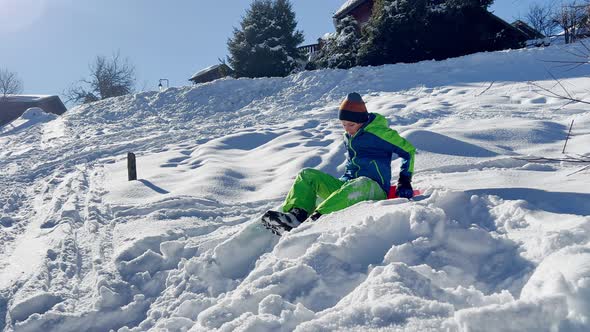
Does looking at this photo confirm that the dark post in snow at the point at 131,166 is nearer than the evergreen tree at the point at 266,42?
Yes

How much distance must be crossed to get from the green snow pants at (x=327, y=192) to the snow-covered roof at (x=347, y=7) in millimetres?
21233

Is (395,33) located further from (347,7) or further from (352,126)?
(352,126)

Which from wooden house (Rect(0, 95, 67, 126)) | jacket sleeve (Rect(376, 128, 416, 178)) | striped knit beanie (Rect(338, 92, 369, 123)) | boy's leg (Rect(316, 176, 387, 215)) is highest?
wooden house (Rect(0, 95, 67, 126))

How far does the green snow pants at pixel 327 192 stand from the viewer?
149 inches

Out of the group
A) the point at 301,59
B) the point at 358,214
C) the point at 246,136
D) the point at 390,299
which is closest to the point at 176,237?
the point at 358,214

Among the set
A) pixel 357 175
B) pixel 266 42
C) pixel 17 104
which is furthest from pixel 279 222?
pixel 17 104

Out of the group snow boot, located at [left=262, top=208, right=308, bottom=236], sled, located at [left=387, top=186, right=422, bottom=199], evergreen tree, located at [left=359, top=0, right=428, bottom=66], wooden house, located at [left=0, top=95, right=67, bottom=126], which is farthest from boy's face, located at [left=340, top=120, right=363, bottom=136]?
wooden house, located at [left=0, top=95, right=67, bottom=126]

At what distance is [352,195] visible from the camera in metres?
3.84

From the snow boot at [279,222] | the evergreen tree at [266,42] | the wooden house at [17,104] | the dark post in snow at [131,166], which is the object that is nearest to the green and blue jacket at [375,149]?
the snow boot at [279,222]

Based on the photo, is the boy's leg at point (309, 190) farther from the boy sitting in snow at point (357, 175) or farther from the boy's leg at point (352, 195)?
the boy's leg at point (352, 195)

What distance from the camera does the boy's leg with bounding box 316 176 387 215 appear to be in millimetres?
3764

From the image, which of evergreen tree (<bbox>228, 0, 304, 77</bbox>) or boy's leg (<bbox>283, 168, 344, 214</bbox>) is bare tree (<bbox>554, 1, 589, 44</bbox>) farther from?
evergreen tree (<bbox>228, 0, 304, 77</bbox>)

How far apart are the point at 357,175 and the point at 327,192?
1.00ft

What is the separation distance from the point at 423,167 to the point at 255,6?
58.9 ft
